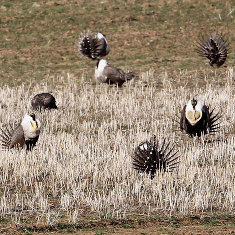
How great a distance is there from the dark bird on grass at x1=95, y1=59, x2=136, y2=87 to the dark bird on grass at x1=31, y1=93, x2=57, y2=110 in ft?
10.5

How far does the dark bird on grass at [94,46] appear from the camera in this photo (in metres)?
21.4

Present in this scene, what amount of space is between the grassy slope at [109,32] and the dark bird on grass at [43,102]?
4.77 m

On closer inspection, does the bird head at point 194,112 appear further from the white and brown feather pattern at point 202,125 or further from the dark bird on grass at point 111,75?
the dark bird on grass at point 111,75

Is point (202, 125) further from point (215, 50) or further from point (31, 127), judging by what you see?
point (215, 50)

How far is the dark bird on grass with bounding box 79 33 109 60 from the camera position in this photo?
2142 cm

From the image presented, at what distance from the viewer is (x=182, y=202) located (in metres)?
8.17

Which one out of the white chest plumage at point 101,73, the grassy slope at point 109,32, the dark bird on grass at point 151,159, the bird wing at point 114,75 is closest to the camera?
the dark bird on grass at point 151,159

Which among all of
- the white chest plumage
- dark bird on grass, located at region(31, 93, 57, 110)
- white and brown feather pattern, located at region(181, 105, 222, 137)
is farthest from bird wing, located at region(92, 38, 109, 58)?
white and brown feather pattern, located at region(181, 105, 222, 137)

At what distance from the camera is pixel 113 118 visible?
1459 cm

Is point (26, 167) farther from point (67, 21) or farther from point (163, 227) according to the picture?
point (67, 21)

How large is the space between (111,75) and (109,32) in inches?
297

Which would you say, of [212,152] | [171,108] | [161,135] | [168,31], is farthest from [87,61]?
[212,152]

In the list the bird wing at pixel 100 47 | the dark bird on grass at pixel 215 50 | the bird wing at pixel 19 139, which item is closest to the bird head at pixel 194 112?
the bird wing at pixel 19 139

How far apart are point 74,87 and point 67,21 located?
29.2ft
